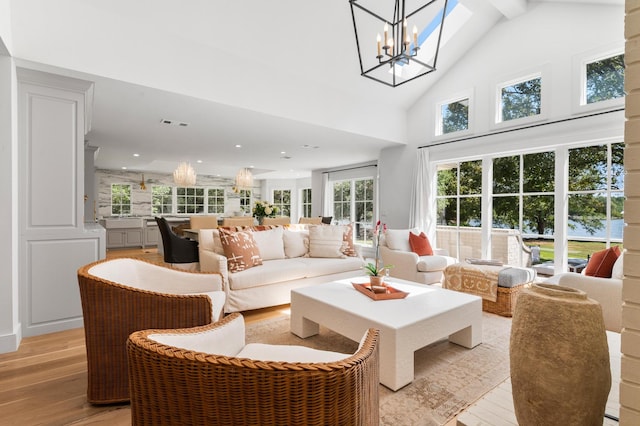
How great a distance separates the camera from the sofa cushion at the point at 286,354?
51.9 inches

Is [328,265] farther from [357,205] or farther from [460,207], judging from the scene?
[357,205]

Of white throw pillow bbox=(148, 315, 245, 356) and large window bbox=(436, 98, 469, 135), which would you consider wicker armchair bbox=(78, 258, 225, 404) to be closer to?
white throw pillow bbox=(148, 315, 245, 356)

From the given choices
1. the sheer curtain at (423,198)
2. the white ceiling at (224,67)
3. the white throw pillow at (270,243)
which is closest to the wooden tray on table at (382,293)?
the white throw pillow at (270,243)

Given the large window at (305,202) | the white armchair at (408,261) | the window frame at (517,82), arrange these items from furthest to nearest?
the large window at (305,202)
the white armchair at (408,261)
the window frame at (517,82)

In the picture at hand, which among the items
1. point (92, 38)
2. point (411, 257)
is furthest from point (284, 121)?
point (411, 257)

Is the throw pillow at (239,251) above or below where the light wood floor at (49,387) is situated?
above

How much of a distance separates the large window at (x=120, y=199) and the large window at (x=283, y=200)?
4607 mm

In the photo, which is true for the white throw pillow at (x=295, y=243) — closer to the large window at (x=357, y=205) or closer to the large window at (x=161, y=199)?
the large window at (x=357, y=205)

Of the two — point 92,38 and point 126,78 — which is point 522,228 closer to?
point 126,78

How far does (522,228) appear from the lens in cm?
445

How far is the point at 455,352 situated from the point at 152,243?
326 inches

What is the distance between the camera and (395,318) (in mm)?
2016

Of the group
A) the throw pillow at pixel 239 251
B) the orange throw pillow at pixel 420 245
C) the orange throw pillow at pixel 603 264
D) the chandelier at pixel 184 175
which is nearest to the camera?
the orange throw pillow at pixel 603 264

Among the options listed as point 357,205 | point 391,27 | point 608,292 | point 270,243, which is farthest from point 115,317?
point 357,205
